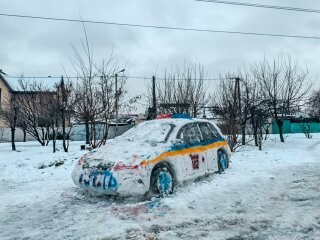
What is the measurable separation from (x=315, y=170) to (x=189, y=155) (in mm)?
4827

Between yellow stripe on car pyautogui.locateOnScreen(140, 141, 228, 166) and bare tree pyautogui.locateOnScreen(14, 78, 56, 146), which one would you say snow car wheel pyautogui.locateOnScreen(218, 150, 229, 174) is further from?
bare tree pyautogui.locateOnScreen(14, 78, 56, 146)

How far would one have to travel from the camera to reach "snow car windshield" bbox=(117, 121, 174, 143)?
24.1 feet

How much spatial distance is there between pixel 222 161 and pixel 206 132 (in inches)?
43.4

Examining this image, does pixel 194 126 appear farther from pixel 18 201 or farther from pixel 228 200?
pixel 18 201

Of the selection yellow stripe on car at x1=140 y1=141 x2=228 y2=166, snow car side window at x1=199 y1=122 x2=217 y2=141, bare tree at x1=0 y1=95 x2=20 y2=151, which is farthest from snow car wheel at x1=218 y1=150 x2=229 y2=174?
bare tree at x1=0 y1=95 x2=20 y2=151

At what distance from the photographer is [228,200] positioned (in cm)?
640

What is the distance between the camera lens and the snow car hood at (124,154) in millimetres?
6273

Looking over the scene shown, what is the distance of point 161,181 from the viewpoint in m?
6.56

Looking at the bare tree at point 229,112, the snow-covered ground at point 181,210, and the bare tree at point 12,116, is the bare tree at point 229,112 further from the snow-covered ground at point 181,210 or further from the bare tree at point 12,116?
the bare tree at point 12,116

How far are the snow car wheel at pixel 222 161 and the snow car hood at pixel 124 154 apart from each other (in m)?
2.65

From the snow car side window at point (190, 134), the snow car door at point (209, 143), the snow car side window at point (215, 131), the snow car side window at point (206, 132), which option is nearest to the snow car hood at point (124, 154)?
the snow car side window at point (190, 134)

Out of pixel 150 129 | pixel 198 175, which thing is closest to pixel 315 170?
pixel 198 175

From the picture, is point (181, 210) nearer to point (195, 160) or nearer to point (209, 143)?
point (195, 160)

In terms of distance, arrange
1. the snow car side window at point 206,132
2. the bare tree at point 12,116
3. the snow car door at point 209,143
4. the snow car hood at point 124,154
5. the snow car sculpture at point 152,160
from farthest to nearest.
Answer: the bare tree at point 12,116
the snow car side window at point 206,132
the snow car door at point 209,143
the snow car hood at point 124,154
the snow car sculpture at point 152,160
